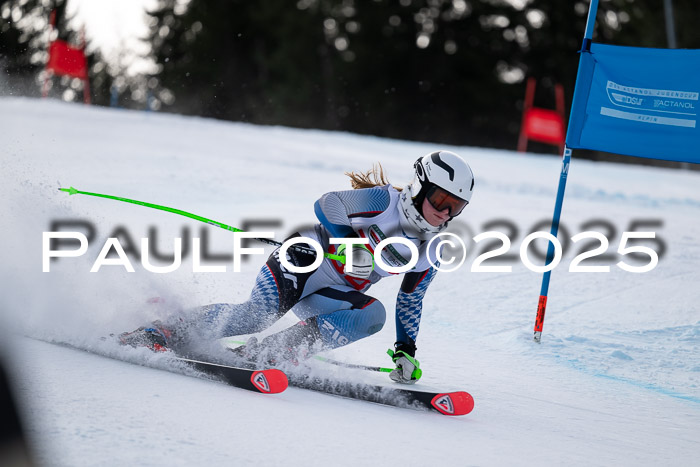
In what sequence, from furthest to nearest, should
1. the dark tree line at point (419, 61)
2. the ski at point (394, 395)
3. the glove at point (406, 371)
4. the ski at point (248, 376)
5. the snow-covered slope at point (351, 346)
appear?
the dark tree line at point (419, 61) < the glove at point (406, 371) < the ski at point (394, 395) < the ski at point (248, 376) < the snow-covered slope at point (351, 346)

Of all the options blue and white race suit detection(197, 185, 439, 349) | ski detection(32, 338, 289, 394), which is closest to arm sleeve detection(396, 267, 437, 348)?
→ blue and white race suit detection(197, 185, 439, 349)

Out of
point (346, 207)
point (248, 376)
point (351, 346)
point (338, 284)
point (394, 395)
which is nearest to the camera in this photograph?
point (248, 376)

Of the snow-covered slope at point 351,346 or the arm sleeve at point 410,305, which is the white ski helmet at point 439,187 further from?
the snow-covered slope at point 351,346

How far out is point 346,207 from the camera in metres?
4.10

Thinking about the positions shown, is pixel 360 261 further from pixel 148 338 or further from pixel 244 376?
pixel 148 338

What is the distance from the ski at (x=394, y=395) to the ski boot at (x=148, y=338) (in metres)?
0.67

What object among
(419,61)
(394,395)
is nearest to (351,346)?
(394,395)

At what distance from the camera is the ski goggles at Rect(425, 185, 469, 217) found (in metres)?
3.91

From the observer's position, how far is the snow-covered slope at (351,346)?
287 centimetres

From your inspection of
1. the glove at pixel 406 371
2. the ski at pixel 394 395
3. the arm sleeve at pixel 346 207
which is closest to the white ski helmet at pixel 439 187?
the arm sleeve at pixel 346 207

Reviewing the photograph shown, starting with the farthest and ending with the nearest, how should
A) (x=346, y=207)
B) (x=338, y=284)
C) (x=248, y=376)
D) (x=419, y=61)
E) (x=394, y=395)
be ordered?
(x=419, y=61) < (x=338, y=284) < (x=346, y=207) < (x=394, y=395) < (x=248, y=376)

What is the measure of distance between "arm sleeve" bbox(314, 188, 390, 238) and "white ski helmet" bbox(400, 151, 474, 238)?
17 cm

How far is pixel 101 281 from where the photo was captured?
15.3ft

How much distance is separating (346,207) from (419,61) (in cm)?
2830
